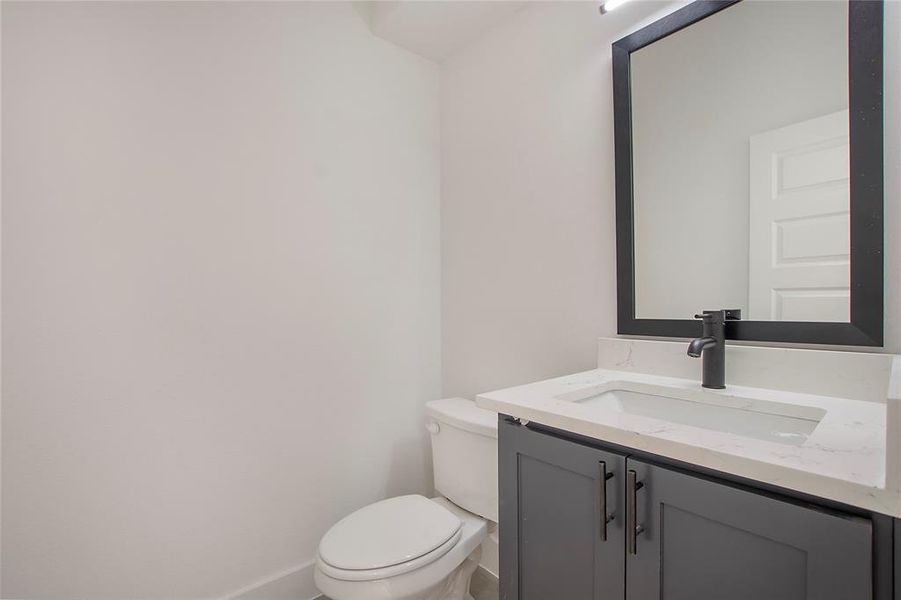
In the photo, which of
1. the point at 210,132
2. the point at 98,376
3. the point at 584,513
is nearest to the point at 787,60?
the point at 584,513

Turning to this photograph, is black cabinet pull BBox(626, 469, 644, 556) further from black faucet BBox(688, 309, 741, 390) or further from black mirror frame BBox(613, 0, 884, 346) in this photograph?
black mirror frame BBox(613, 0, 884, 346)

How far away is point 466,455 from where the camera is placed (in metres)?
1.52

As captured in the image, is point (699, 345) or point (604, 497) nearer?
point (604, 497)

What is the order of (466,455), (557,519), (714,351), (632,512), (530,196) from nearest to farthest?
1. (632,512)
2. (557,519)
3. (714,351)
4. (466,455)
5. (530,196)

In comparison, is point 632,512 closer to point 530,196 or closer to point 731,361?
point 731,361

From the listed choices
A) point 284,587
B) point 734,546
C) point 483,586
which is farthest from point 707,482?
point 284,587

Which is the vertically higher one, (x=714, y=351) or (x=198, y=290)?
(x=198, y=290)

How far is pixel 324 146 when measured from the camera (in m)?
1.66

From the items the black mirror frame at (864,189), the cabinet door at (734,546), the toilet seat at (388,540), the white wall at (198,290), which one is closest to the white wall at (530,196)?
the white wall at (198,290)

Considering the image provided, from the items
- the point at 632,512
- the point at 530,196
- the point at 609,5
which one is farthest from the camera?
the point at 530,196

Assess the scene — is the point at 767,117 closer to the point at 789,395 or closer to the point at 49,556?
the point at 789,395

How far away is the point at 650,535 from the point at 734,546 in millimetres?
134

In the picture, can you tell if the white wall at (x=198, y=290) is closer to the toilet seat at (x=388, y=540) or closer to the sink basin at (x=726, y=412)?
the toilet seat at (x=388, y=540)

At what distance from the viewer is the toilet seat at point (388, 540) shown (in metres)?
1.14
